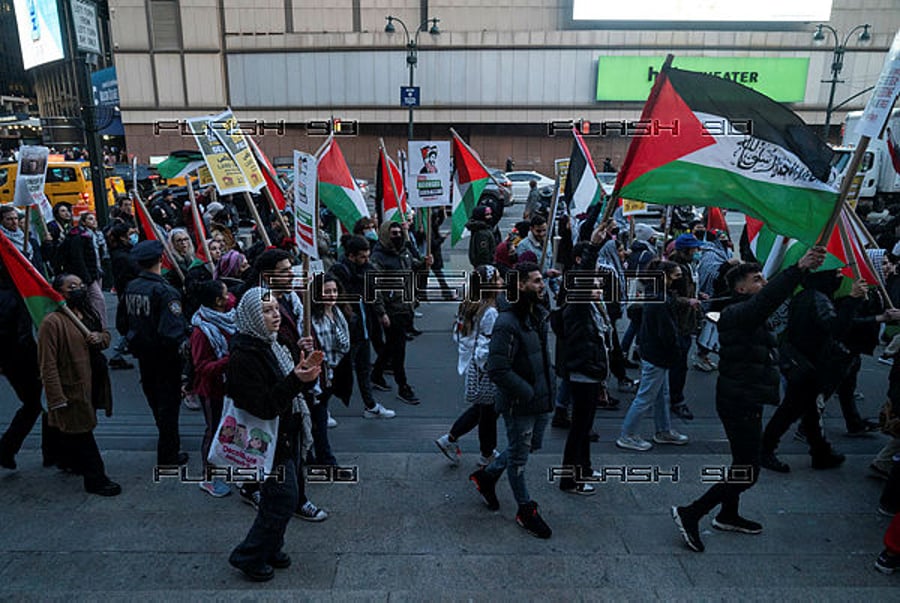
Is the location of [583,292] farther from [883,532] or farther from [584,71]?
[584,71]

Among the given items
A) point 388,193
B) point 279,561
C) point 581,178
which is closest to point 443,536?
point 279,561

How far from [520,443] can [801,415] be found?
263cm

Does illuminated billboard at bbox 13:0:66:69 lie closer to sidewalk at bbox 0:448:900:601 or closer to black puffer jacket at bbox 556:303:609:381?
sidewalk at bbox 0:448:900:601

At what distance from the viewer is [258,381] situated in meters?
3.47

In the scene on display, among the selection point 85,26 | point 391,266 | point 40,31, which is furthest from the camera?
point 40,31

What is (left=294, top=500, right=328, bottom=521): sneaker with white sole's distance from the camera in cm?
439

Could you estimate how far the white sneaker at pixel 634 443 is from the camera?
555 cm

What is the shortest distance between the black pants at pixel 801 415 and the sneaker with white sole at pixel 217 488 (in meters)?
4.35

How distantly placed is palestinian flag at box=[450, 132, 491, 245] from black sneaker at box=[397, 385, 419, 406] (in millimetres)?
2370

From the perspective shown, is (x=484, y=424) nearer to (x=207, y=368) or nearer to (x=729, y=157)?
(x=207, y=368)

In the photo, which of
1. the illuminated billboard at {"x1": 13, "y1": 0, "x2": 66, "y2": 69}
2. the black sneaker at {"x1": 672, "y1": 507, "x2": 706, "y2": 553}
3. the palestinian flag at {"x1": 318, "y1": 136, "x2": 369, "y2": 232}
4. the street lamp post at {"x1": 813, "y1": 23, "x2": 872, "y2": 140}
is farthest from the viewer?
the street lamp post at {"x1": 813, "y1": 23, "x2": 872, "y2": 140}

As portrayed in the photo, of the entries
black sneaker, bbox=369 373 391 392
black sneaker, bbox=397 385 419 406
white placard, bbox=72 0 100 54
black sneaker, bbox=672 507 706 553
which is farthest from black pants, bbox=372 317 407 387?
white placard, bbox=72 0 100 54

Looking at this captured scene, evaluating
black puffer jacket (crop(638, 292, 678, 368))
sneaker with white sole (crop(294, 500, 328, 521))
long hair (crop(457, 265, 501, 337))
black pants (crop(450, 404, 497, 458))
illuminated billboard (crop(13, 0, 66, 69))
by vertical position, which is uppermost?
illuminated billboard (crop(13, 0, 66, 69))

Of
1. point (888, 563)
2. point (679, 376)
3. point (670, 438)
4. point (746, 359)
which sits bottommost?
point (670, 438)
